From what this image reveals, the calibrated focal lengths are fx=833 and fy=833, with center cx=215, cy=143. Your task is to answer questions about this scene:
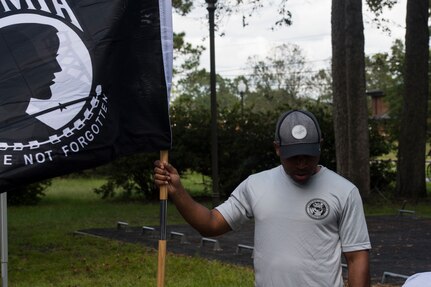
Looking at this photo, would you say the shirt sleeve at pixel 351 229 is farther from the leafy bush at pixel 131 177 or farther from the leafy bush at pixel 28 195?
the leafy bush at pixel 28 195

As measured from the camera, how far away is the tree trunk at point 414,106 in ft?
74.6

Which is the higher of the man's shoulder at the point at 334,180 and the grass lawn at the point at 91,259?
the man's shoulder at the point at 334,180

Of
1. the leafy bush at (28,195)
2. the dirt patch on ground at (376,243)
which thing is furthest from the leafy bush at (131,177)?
the dirt patch on ground at (376,243)

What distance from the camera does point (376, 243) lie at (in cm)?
1327

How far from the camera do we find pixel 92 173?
105 feet

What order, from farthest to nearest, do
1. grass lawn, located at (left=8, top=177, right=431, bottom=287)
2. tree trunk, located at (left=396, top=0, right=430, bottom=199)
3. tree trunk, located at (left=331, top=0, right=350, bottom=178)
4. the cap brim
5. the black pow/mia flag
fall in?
tree trunk, located at (left=396, top=0, right=430, bottom=199) < tree trunk, located at (left=331, top=0, right=350, bottom=178) < grass lawn, located at (left=8, top=177, right=431, bottom=287) < the black pow/mia flag < the cap brim

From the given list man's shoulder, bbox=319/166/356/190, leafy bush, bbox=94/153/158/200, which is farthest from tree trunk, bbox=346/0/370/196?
man's shoulder, bbox=319/166/356/190

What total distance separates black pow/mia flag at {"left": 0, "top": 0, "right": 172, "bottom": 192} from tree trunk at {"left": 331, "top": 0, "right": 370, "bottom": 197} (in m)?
15.6

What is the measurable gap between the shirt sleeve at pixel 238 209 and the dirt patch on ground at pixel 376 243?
5.27m

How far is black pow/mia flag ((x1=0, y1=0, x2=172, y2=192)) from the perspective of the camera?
4.89 metres

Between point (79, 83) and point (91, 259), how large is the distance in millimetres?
6856

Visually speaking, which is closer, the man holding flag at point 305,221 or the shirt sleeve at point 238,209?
the man holding flag at point 305,221

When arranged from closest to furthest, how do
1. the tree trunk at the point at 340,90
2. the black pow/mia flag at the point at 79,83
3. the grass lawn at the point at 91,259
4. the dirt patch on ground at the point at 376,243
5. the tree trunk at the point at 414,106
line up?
the black pow/mia flag at the point at 79,83, the grass lawn at the point at 91,259, the dirt patch on ground at the point at 376,243, the tree trunk at the point at 340,90, the tree trunk at the point at 414,106

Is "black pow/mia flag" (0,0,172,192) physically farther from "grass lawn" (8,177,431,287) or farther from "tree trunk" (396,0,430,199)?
"tree trunk" (396,0,430,199)
